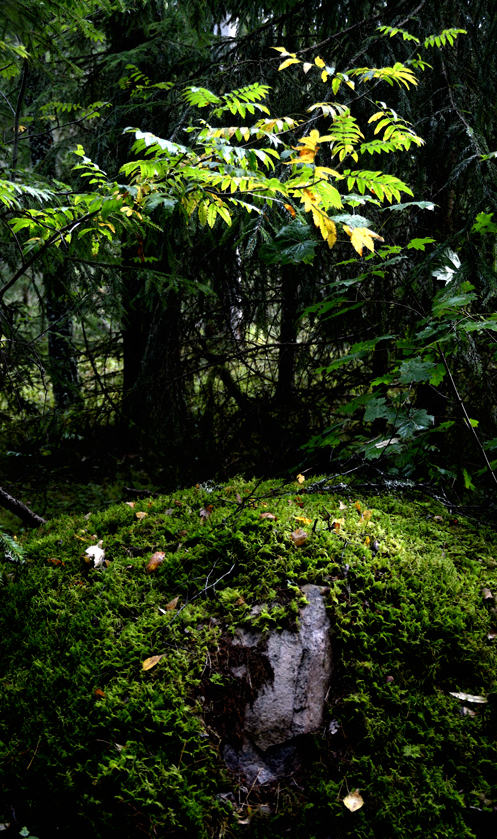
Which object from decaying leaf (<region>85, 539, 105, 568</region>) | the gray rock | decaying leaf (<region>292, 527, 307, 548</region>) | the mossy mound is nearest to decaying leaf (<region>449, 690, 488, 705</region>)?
the mossy mound

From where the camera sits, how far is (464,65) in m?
3.96

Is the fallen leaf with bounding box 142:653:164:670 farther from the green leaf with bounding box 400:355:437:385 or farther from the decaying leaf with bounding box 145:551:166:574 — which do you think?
the green leaf with bounding box 400:355:437:385

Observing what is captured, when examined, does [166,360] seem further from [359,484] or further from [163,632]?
[163,632]

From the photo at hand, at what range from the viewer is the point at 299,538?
2793mm

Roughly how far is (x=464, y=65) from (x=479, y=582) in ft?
13.1

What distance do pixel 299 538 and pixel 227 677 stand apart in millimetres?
850

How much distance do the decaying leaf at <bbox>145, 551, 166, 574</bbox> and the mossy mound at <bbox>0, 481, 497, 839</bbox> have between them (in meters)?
0.03

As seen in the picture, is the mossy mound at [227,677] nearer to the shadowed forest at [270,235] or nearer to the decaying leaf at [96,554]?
the decaying leaf at [96,554]

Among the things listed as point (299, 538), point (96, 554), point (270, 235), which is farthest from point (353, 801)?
point (270, 235)

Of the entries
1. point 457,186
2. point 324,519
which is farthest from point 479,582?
point 457,186

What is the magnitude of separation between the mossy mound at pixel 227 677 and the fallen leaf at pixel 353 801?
2cm

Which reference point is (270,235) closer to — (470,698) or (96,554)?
(96,554)

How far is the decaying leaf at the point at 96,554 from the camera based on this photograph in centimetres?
291

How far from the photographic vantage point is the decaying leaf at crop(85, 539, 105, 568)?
291cm
